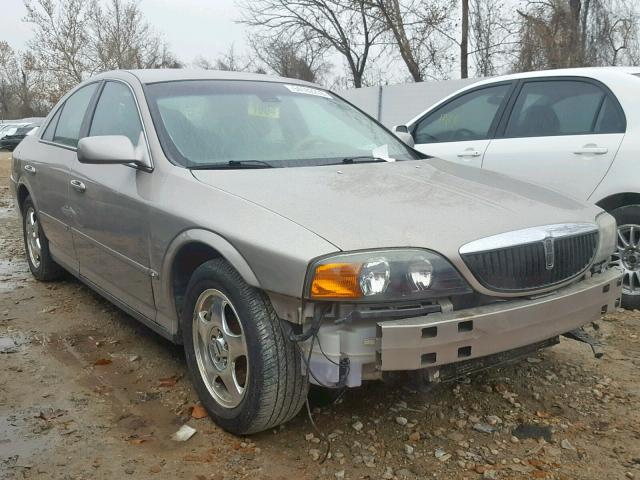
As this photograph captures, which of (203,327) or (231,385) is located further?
(203,327)

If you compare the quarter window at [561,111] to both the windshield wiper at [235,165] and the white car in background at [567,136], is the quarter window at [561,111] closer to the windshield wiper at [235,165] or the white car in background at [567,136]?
the white car in background at [567,136]

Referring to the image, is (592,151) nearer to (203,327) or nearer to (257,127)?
(257,127)

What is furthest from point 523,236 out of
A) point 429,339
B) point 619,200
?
point 619,200

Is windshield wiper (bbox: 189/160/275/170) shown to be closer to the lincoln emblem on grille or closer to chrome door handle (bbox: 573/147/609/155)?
the lincoln emblem on grille

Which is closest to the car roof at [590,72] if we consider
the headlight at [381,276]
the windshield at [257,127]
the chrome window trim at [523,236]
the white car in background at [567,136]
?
the white car in background at [567,136]

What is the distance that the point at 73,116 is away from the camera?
457cm

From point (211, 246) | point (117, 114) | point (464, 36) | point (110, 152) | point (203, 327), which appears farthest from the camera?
point (464, 36)

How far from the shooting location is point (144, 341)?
3.95 metres

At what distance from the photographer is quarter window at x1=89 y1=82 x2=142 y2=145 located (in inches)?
139

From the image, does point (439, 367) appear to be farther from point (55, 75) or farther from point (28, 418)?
point (55, 75)

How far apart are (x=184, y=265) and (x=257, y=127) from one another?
3.01 ft

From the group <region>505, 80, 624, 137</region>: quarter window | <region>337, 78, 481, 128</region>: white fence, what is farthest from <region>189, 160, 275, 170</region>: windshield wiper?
<region>337, 78, 481, 128</region>: white fence

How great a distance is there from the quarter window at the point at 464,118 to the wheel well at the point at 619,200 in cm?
114

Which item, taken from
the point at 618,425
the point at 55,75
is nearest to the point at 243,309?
the point at 618,425
